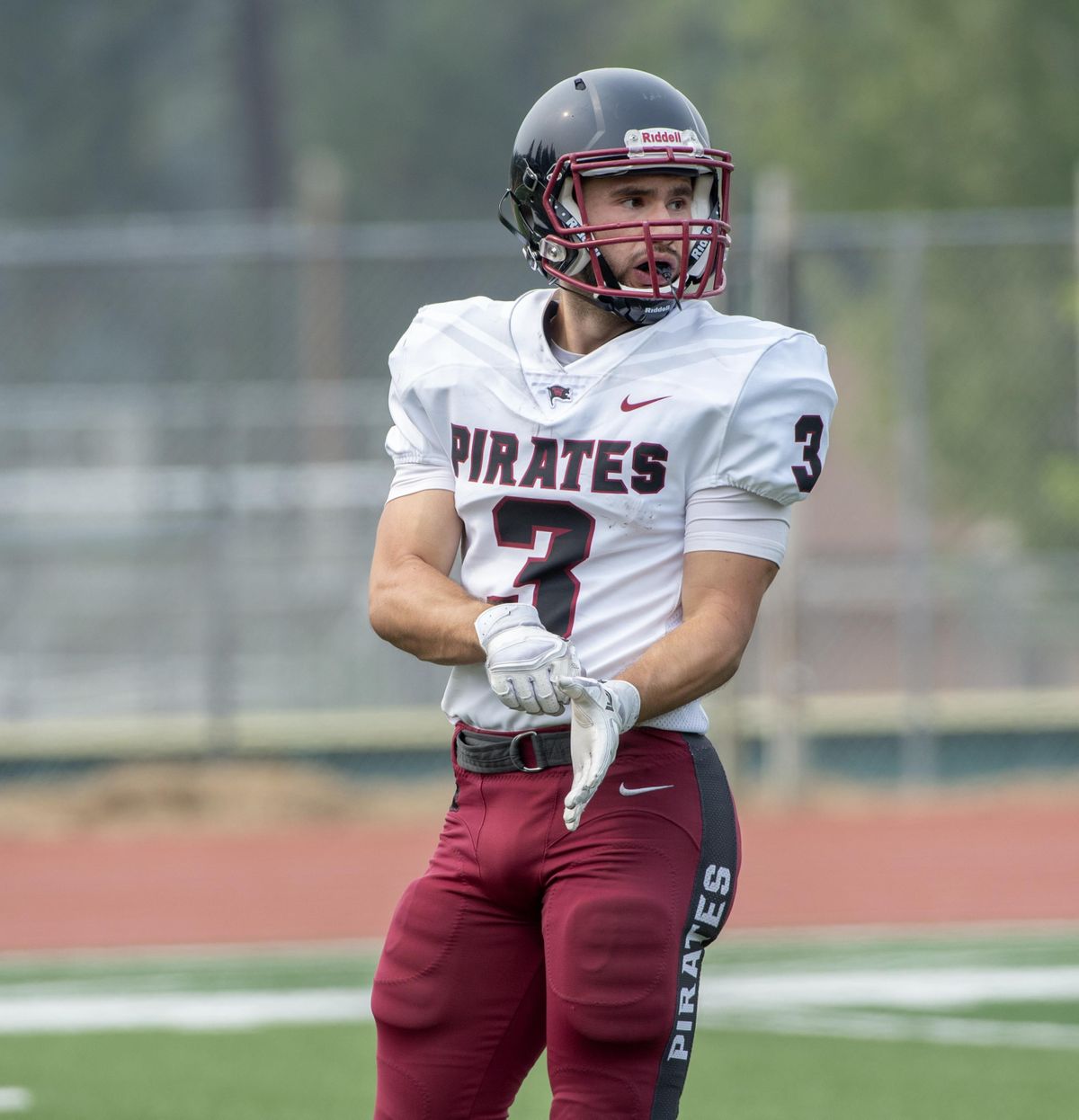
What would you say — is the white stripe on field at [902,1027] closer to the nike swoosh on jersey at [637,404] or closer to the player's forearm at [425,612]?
the player's forearm at [425,612]

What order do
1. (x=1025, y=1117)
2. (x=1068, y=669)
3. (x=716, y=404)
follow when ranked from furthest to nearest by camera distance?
(x=1068, y=669) < (x=1025, y=1117) < (x=716, y=404)

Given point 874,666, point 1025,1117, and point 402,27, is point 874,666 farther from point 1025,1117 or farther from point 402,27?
point 402,27

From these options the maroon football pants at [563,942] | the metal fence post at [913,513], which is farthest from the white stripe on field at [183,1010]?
the metal fence post at [913,513]

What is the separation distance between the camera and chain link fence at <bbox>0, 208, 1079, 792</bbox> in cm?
1045

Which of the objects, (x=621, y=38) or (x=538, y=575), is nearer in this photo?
(x=538, y=575)

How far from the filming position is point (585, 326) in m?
2.90

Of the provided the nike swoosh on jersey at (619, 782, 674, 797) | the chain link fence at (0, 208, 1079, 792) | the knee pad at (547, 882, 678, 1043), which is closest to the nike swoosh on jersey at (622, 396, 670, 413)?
the nike swoosh on jersey at (619, 782, 674, 797)

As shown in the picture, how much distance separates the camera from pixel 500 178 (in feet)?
89.1

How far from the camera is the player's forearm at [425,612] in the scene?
8.78 ft

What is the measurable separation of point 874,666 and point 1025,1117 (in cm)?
728

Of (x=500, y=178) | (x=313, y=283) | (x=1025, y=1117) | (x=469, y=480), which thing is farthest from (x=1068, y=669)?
(x=500, y=178)

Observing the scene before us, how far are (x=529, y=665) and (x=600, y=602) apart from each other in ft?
0.87

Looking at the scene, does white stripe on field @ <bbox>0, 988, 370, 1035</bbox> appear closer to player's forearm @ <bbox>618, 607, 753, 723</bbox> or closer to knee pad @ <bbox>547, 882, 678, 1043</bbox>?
knee pad @ <bbox>547, 882, 678, 1043</bbox>

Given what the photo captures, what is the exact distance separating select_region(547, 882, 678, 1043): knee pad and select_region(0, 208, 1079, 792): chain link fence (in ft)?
23.8
